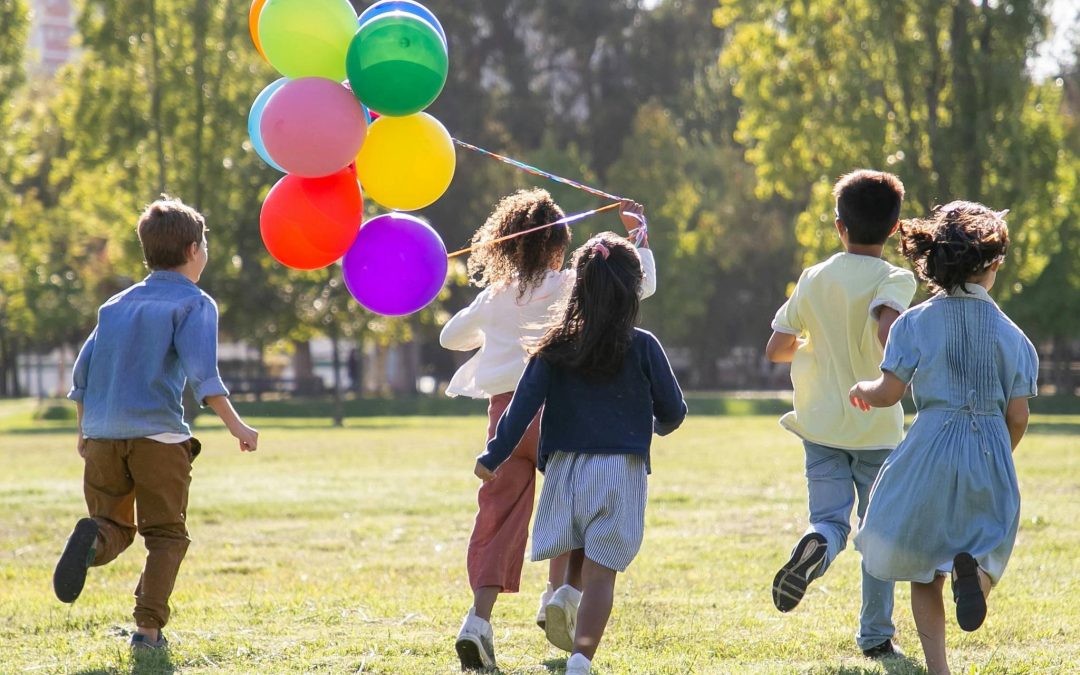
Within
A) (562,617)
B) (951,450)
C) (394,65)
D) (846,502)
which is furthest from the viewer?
(394,65)

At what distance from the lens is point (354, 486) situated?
13.4 m

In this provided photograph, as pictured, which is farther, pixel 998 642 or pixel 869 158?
pixel 869 158

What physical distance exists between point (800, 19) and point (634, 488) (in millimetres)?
24577

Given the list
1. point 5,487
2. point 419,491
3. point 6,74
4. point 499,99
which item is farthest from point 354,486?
point 499,99

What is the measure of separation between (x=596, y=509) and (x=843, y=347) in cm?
134

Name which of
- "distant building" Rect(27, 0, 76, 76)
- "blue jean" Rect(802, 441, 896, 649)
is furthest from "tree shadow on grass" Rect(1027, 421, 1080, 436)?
"distant building" Rect(27, 0, 76, 76)

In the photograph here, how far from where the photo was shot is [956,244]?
468 cm

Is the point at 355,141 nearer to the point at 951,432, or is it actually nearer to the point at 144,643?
the point at 144,643

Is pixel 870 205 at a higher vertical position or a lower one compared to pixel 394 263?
higher

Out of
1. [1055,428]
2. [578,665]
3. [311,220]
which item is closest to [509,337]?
[311,220]

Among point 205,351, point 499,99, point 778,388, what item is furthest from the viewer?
point 778,388

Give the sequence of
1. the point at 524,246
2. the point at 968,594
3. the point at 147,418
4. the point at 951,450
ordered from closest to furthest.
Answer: the point at 968,594 < the point at 951,450 < the point at 147,418 < the point at 524,246

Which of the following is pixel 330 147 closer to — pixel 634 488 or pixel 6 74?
pixel 634 488

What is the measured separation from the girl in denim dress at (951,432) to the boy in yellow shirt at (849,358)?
60cm
